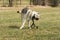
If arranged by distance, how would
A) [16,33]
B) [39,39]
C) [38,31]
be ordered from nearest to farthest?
[39,39], [16,33], [38,31]

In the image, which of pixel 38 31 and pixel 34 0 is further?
pixel 34 0

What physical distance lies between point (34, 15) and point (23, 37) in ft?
7.22

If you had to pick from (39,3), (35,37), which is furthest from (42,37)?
(39,3)

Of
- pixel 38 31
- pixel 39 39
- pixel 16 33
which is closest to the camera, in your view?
pixel 39 39

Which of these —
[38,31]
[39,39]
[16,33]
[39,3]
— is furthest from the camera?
[39,3]

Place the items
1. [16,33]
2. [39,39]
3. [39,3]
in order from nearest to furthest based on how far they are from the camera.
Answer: [39,39] < [16,33] < [39,3]

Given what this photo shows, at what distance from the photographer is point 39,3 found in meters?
36.6

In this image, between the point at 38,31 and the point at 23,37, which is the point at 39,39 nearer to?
the point at 23,37

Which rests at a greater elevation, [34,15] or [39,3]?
[34,15]

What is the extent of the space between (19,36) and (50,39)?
1501mm

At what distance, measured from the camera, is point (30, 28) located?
1380 centimetres

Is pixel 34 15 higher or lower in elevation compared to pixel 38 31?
higher

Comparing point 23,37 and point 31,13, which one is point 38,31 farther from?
point 23,37

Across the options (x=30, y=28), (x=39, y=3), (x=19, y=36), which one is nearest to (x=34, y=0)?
(x=39, y=3)
